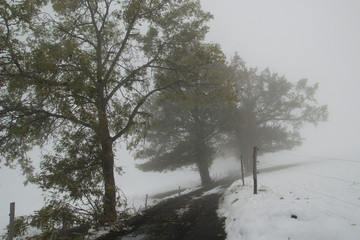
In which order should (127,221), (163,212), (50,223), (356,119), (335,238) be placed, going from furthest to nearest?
(356,119)
(163,212)
(127,221)
(50,223)
(335,238)

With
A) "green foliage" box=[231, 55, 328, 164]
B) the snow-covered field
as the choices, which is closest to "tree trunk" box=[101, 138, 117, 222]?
the snow-covered field

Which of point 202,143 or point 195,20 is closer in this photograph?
point 195,20

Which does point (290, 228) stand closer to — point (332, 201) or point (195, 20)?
point (332, 201)

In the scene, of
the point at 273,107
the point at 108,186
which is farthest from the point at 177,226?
the point at 273,107

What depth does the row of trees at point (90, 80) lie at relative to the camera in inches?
369

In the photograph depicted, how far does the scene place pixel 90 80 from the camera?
1052 centimetres

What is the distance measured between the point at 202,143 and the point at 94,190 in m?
16.2

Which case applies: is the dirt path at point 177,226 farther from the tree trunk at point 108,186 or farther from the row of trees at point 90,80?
the row of trees at point 90,80

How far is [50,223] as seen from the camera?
356 inches

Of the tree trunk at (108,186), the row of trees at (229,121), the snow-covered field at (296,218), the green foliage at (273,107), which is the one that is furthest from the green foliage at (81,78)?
the green foliage at (273,107)

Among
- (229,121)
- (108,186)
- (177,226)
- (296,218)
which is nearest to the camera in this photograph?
(296,218)

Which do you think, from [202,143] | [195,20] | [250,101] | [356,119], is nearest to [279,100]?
[250,101]

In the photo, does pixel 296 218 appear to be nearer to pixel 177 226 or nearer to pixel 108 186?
pixel 177 226

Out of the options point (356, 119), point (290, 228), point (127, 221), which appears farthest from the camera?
point (356, 119)
